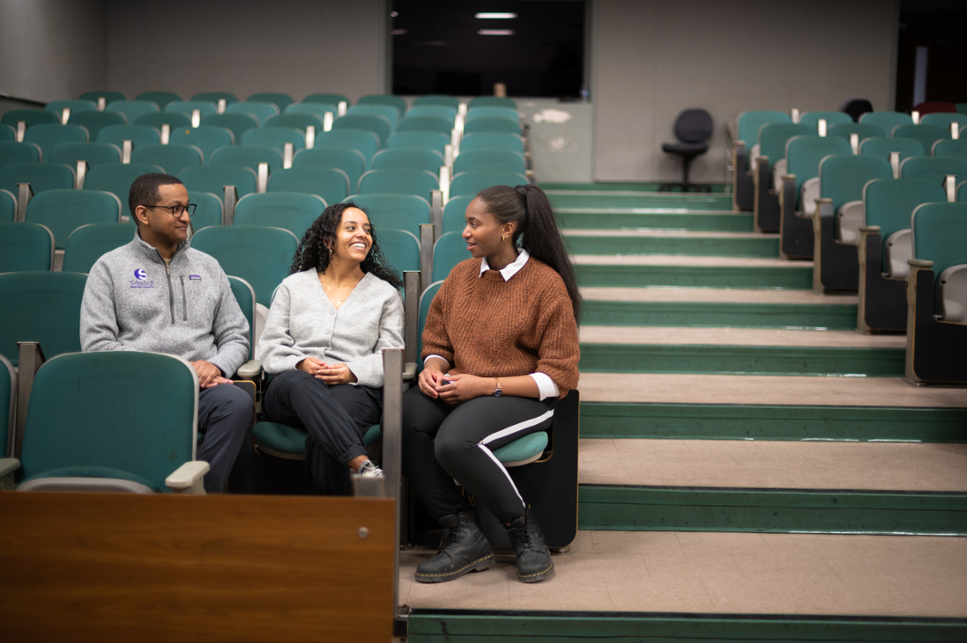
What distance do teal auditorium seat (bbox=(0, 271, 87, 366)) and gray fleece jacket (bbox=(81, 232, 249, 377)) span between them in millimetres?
178

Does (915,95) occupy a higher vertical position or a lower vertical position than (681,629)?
higher

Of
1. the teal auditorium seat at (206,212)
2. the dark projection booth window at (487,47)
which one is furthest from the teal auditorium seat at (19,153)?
the dark projection booth window at (487,47)

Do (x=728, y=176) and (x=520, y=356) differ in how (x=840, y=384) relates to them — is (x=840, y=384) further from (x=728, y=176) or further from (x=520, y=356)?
(x=728, y=176)

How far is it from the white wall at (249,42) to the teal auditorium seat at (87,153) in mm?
4086

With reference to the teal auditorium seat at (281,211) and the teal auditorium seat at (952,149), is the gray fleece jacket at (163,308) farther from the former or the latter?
the teal auditorium seat at (952,149)

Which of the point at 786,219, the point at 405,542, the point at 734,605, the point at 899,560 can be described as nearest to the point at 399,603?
the point at 405,542

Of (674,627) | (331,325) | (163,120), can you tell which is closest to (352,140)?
(163,120)

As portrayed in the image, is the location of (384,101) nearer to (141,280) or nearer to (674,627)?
(141,280)

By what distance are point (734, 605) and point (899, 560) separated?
556mm

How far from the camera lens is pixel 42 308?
2041 millimetres

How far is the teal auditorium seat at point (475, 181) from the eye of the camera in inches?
137

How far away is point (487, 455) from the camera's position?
1704 mm

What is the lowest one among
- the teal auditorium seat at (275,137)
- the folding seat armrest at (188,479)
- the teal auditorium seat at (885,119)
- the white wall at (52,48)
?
the folding seat armrest at (188,479)

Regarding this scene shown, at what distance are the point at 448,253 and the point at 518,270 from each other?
0.65 meters
